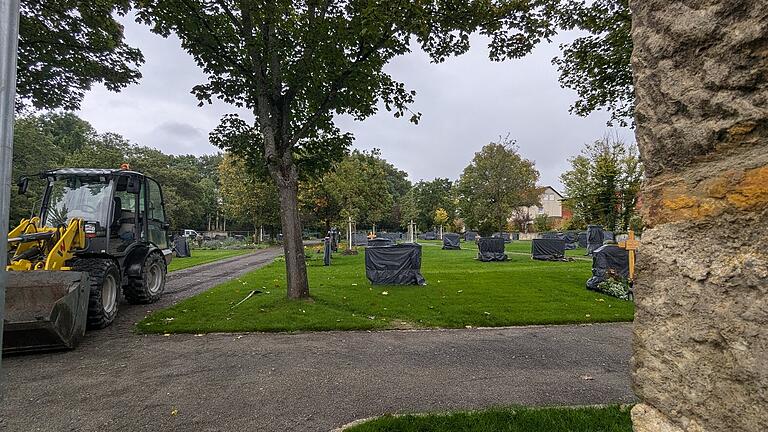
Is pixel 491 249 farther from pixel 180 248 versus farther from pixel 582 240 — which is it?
pixel 180 248

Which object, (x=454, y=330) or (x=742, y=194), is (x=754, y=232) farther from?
(x=454, y=330)

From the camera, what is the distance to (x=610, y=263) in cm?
1098

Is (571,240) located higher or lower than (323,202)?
lower

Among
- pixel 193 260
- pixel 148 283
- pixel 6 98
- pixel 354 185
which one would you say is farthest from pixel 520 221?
pixel 6 98

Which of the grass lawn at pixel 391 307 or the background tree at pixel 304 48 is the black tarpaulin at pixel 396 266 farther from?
the background tree at pixel 304 48

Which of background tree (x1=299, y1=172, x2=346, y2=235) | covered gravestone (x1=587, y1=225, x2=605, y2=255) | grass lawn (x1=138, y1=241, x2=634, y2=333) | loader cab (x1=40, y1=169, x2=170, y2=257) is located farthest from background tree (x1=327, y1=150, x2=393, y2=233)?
loader cab (x1=40, y1=169, x2=170, y2=257)

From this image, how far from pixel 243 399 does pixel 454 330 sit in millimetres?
3862

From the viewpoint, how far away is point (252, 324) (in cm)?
703

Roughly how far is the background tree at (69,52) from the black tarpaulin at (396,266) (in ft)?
30.5

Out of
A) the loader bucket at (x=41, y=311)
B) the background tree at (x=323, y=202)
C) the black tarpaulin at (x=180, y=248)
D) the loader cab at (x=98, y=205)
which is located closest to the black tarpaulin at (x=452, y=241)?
the background tree at (x=323, y=202)

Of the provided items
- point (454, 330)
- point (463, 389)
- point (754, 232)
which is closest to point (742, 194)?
point (754, 232)

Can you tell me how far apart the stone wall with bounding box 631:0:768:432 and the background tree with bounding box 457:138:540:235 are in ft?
122

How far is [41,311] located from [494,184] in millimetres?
35503

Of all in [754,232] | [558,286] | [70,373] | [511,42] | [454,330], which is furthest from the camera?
[558,286]
